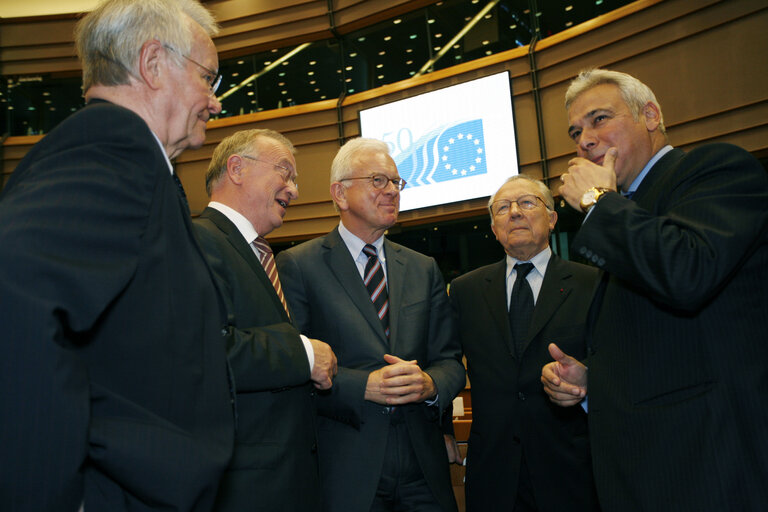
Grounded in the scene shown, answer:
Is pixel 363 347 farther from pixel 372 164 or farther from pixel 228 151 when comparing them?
pixel 228 151

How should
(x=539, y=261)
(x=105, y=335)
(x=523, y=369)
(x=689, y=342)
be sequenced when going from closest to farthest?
(x=105, y=335)
(x=689, y=342)
(x=523, y=369)
(x=539, y=261)

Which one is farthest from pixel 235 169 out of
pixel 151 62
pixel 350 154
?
pixel 151 62

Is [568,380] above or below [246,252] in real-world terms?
below

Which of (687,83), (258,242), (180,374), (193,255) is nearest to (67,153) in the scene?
(193,255)

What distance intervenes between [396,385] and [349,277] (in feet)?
1.82

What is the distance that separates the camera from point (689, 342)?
1.48 m

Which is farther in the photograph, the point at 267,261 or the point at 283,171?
the point at 283,171

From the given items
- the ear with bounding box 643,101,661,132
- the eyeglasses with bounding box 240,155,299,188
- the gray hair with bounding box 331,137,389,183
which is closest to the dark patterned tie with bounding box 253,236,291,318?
the eyeglasses with bounding box 240,155,299,188

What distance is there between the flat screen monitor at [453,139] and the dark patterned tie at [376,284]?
19.2 feet

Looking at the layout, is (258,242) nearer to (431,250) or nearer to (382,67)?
(431,250)

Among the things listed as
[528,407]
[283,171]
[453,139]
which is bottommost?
[528,407]

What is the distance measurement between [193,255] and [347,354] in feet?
4.20

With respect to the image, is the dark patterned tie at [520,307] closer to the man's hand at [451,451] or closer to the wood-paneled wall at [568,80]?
the man's hand at [451,451]

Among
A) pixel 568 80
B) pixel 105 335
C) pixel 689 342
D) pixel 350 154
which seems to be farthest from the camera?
pixel 568 80
